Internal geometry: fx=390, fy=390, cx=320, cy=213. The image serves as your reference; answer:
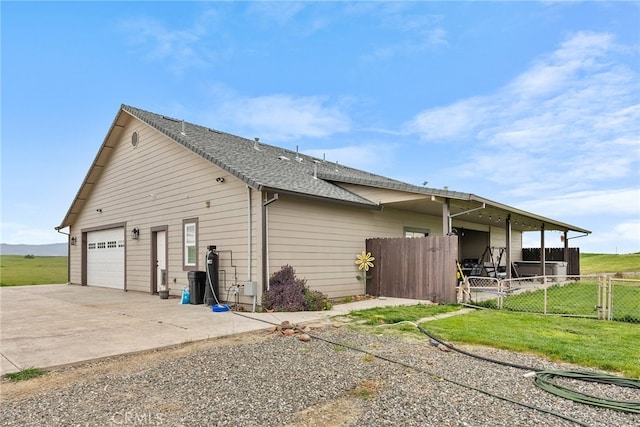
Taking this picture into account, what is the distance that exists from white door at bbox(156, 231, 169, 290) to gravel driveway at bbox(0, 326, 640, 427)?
696 cm

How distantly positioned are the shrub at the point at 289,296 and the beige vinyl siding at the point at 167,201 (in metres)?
0.66

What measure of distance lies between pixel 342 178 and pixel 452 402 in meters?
9.13

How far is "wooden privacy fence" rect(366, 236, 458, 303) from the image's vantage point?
9617mm

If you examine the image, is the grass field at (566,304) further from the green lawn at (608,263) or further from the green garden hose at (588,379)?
the green lawn at (608,263)

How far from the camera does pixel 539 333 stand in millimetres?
6191

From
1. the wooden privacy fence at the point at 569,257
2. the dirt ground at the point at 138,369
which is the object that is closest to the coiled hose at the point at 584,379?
the dirt ground at the point at 138,369

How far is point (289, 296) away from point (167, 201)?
18.2 feet

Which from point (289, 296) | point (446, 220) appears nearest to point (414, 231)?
point (446, 220)

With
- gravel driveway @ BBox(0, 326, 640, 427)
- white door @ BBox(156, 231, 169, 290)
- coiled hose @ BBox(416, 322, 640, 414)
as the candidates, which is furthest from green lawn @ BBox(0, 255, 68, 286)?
coiled hose @ BBox(416, 322, 640, 414)

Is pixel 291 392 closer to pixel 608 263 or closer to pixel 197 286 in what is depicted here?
pixel 197 286

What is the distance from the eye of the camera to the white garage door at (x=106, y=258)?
1430 cm

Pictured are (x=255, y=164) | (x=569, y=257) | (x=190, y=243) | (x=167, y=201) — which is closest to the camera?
(x=255, y=164)

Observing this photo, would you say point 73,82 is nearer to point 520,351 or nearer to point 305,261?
point 305,261

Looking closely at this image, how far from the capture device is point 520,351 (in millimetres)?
5191
